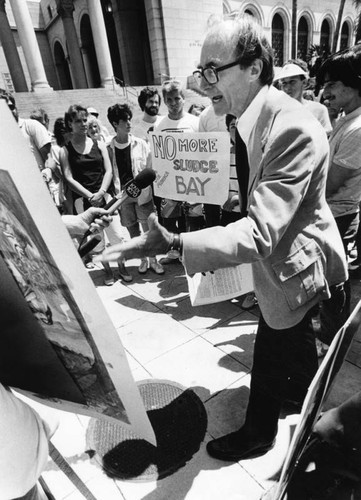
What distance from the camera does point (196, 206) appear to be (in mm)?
4094

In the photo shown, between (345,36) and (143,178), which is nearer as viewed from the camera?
(143,178)

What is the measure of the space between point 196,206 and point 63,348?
11.1 ft

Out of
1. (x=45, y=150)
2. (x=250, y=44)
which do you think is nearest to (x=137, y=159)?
(x=45, y=150)

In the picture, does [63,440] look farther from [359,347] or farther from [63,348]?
[359,347]

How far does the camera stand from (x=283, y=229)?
1157 mm

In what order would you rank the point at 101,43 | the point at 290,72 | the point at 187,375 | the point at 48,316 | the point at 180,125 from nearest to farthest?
1. the point at 48,316
2. the point at 187,375
3. the point at 290,72
4. the point at 180,125
5. the point at 101,43

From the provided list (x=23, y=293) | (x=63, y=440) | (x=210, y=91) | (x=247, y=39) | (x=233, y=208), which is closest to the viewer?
(x=23, y=293)

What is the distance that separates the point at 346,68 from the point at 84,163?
2960 millimetres

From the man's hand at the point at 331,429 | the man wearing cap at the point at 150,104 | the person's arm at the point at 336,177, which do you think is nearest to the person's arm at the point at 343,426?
the man's hand at the point at 331,429

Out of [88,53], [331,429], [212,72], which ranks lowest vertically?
[88,53]

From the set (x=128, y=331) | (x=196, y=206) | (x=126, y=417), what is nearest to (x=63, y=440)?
(x=128, y=331)

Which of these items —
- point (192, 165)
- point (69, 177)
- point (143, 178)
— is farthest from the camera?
point (69, 177)

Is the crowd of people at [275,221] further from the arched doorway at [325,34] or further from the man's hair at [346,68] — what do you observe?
the arched doorway at [325,34]

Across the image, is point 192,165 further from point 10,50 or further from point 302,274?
point 10,50
